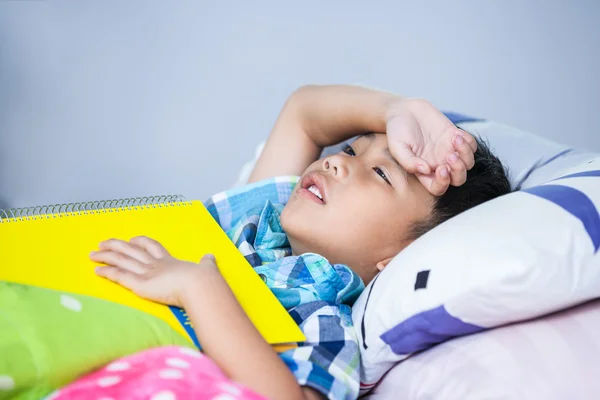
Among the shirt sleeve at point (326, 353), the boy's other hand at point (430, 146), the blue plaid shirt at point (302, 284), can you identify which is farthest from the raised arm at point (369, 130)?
the shirt sleeve at point (326, 353)

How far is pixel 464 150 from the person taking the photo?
1.01m

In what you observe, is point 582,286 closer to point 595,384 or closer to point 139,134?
point 595,384

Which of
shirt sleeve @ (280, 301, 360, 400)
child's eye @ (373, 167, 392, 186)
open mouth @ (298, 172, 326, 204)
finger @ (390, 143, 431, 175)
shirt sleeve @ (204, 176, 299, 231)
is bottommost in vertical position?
shirt sleeve @ (280, 301, 360, 400)

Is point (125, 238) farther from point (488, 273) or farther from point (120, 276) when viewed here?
point (488, 273)

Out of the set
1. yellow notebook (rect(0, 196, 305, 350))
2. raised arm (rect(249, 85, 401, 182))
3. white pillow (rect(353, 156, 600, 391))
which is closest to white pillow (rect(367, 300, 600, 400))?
white pillow (rect(353, 156, 600, 391))

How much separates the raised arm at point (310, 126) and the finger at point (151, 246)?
0.46 meters

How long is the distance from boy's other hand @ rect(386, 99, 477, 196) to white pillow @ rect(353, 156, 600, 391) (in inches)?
4.3

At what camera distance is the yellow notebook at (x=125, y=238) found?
2.68 ft

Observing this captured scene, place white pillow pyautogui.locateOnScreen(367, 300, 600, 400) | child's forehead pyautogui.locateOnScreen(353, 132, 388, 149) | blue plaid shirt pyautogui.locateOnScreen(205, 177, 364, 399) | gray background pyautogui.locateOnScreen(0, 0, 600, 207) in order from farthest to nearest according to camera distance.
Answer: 1. gray background pyautogui.locateOnScreen(0, 0, 600, 207)
2. child's forehead pyautogui.locateOnScreen(353, 132, 388, 149)
3. blue plaid shirt pyautogui.locateOnScreen(205, 177, 364, 399)
4. white pillow pyautogui.locateOnScreen(367, 300, 600, 400)

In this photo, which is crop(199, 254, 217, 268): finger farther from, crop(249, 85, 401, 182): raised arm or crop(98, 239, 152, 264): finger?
crop(249, 85, 401, 182): raised arm

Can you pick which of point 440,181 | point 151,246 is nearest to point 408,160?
point 440,181

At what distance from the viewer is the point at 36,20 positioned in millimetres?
1735

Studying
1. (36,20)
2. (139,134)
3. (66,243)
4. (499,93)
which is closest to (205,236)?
(66,243)

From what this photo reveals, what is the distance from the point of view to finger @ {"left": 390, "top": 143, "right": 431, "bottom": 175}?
1.02m
